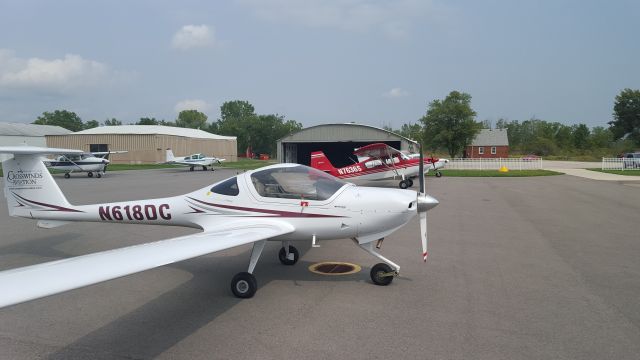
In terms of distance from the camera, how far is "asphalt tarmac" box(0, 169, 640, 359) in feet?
14.5

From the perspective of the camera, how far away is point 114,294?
20.2 feet

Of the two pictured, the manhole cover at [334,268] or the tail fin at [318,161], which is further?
the tail fin at [318,161]

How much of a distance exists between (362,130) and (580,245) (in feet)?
106

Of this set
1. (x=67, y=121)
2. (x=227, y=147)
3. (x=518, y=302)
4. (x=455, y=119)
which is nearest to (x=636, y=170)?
(x=455, y=119)

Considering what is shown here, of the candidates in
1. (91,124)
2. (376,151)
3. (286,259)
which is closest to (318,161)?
(376,151)

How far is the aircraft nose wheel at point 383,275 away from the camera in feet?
21.2

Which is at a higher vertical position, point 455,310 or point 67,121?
point 67,121

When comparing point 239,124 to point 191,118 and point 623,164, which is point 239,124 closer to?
point 191,118

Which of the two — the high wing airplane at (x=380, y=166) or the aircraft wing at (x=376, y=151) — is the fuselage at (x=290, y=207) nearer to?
the high wing airplane at (x=380, y=166)

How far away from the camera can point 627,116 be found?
69.1m

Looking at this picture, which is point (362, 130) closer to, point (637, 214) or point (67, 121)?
point (637, 214)

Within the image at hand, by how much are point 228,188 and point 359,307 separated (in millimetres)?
2969

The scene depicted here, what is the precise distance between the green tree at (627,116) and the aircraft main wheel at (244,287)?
82000 mm

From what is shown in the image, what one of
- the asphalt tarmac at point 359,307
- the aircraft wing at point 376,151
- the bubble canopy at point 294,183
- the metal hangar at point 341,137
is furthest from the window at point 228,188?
the metal hangar at point 341,137
